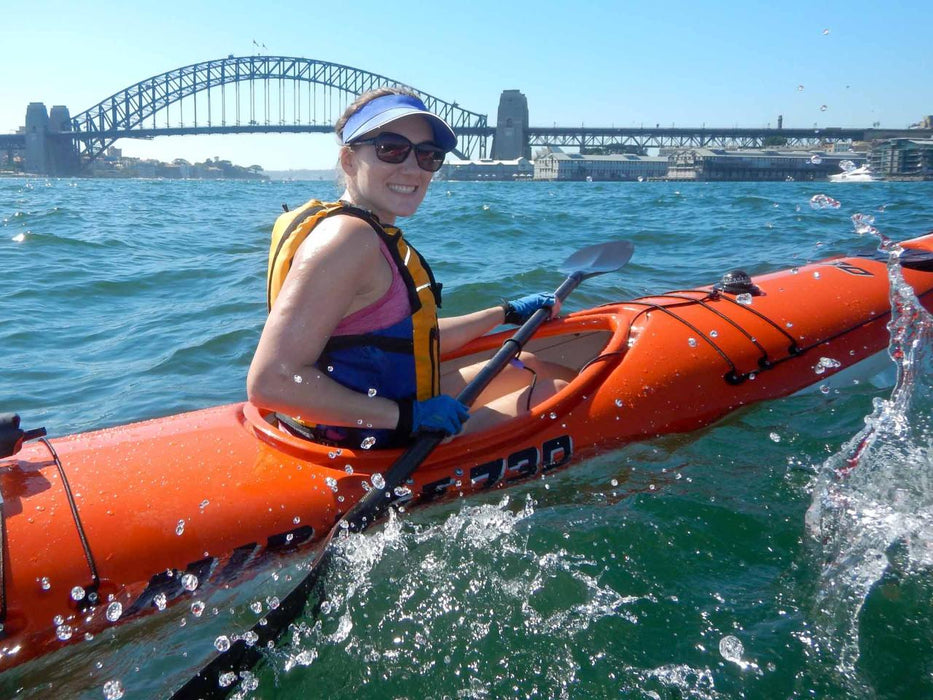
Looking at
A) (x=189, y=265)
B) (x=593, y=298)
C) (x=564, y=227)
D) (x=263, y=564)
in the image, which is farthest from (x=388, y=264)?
(x=564, y=227)

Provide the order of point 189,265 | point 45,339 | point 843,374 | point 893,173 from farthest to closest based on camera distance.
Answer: point 893,173 → point 189,265 → point 45,339 → point 843,374

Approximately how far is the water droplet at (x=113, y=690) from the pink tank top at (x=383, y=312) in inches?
41.3

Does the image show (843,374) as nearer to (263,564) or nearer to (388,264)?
(388,264)

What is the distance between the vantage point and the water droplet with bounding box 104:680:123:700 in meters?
1.87

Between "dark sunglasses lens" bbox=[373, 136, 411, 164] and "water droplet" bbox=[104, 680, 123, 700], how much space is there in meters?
1.53

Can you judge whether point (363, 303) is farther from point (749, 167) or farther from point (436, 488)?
point (749, 167)

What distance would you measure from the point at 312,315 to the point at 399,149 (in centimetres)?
55

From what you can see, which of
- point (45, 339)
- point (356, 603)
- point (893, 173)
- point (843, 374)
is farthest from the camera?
point (893, 173)

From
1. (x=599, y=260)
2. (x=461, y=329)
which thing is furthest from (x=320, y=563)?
(x=599, y=260)

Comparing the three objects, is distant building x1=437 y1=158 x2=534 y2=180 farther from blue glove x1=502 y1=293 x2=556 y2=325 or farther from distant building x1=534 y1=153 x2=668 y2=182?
blue glove x1=502 y1=293 x2=556 y2=325

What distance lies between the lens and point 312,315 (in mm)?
1992

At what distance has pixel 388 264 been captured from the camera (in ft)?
7.20

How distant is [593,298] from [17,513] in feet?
16.2

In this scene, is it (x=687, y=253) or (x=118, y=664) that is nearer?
(x=118, y=664)
